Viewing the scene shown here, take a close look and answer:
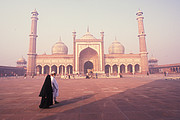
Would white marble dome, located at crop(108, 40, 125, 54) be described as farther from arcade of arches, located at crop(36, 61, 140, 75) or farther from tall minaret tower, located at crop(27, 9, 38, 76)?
tall minaret tower, located at crop(27, 9, 38, 76)

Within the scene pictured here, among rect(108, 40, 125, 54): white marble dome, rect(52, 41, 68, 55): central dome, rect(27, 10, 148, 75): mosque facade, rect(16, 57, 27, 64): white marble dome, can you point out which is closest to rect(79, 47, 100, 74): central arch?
rect(27, 10, 148, 75): mosque facade

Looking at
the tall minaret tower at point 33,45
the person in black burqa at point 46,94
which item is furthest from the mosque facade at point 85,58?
the person in black burqa at point 46,94

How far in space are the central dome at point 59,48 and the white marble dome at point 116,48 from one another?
53.2 feet

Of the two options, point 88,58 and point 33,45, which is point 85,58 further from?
→ point 33,45

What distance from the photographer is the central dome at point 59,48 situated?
39.7 meters

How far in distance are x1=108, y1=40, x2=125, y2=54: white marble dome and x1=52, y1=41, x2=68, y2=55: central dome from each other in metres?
16.2

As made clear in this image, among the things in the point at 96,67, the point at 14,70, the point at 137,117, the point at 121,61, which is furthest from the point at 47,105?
the point at 14,70

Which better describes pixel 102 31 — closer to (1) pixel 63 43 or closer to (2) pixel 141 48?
(2) pixel 141 48

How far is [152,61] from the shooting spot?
4750 centimetres

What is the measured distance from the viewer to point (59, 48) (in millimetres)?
39906

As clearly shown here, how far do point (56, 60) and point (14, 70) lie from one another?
12813 millimetres

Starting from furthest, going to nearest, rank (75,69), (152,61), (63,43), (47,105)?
1. (152,61)
2. (63,43)
3. (75,69)
4. (47,105)

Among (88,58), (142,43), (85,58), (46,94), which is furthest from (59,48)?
(46,94)

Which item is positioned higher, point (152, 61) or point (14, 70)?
point (152, 61)
